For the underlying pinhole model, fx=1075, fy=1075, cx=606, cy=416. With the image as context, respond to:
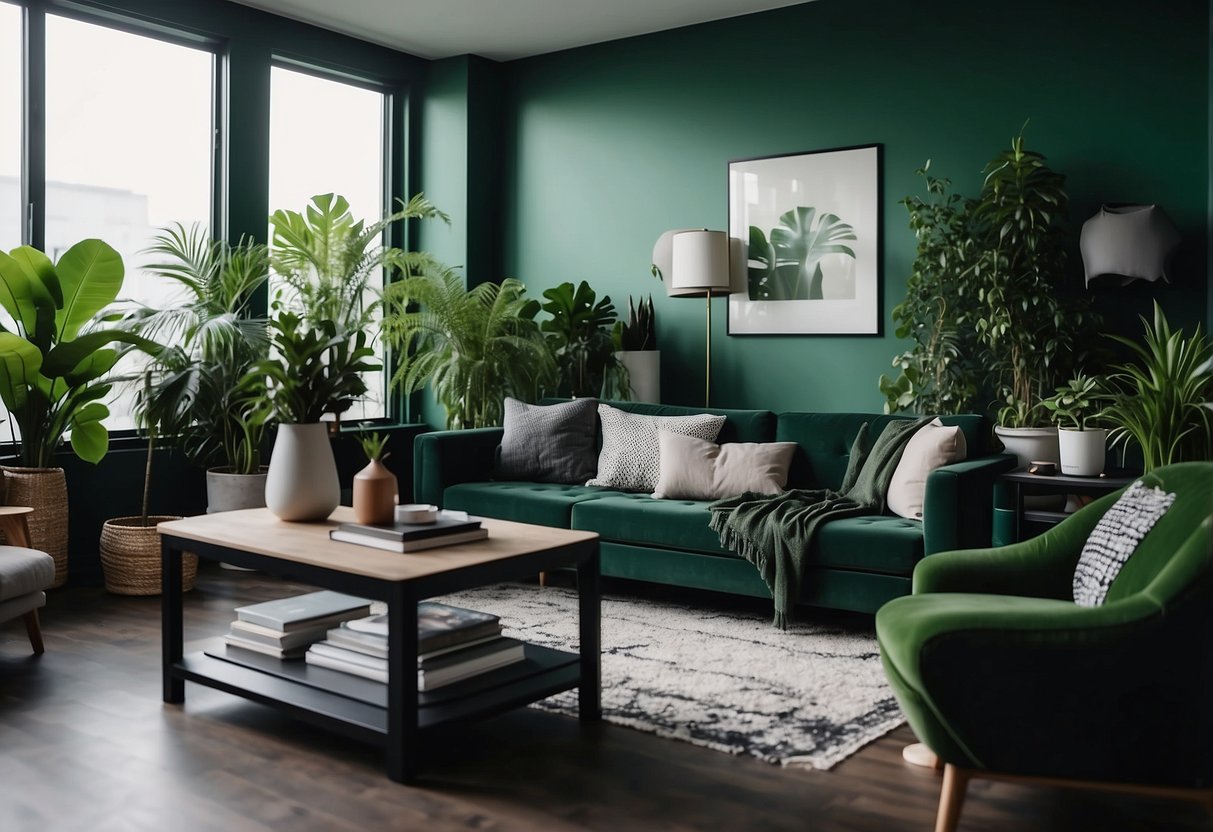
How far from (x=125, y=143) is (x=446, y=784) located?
4.16 m

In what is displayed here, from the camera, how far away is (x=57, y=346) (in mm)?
4418

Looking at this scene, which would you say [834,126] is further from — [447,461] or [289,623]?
[289,623]

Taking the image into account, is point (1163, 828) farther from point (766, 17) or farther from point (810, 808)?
point (766, 17)

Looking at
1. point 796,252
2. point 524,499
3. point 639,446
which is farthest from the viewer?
point 796,252

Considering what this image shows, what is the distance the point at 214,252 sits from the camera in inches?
223

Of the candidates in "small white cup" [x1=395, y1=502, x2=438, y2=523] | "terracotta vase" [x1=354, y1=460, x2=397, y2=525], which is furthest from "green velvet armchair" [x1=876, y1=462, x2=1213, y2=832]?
"terracotta vase" [x1=354, y1=460, x2=397, y2=525]

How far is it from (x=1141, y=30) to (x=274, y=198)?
14.6 feet

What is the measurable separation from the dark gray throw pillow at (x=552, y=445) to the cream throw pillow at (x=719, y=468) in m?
0.55

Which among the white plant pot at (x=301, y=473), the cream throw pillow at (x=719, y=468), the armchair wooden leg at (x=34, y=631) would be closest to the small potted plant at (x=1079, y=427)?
the cream throw pillow at (x=719, y=468)

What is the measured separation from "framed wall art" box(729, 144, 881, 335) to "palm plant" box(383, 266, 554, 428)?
3.75 ft

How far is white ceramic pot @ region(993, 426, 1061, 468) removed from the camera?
4.50m

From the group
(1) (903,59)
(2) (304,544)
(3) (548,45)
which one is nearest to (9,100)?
(3) (548,45)

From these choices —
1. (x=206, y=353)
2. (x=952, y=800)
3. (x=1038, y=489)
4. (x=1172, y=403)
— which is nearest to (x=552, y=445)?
(x=206, y=353)

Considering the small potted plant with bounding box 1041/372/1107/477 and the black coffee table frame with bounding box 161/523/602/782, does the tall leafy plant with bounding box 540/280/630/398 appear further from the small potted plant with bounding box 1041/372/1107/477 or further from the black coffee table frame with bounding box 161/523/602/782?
the black coffee table frame with bounding box 161/523/602/782
